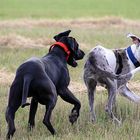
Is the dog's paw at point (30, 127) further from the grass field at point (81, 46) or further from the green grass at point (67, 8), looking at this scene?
the green grass at point (67, 8)

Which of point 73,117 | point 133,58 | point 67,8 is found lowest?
point 67,8

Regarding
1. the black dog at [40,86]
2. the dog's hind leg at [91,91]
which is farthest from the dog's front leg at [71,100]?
the dog's hind leg at [91,91]

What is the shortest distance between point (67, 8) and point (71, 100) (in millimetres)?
32416

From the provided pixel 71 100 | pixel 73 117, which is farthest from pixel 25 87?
pixel 73 117

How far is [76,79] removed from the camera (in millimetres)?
13938

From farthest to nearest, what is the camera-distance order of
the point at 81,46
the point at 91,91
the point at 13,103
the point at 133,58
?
1. the point at 81,46
2. the point at 133,58
3. the point at 91,91
4. the point at 13,103

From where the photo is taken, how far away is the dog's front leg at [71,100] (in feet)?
29.5

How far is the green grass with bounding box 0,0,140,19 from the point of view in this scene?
1383 inches

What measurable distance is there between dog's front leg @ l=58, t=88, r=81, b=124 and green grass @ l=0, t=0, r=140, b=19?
24365 mm

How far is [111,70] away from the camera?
9992 millimetres

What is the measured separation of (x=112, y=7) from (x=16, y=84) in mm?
34130

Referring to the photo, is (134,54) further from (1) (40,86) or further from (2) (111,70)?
(1) (40,86)

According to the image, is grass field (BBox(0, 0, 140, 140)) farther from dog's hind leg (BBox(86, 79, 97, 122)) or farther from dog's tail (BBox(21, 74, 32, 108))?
dog's tail (BBox(21, 74, 32, 108))

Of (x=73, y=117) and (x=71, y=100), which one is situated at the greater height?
(x=71, y=100)
